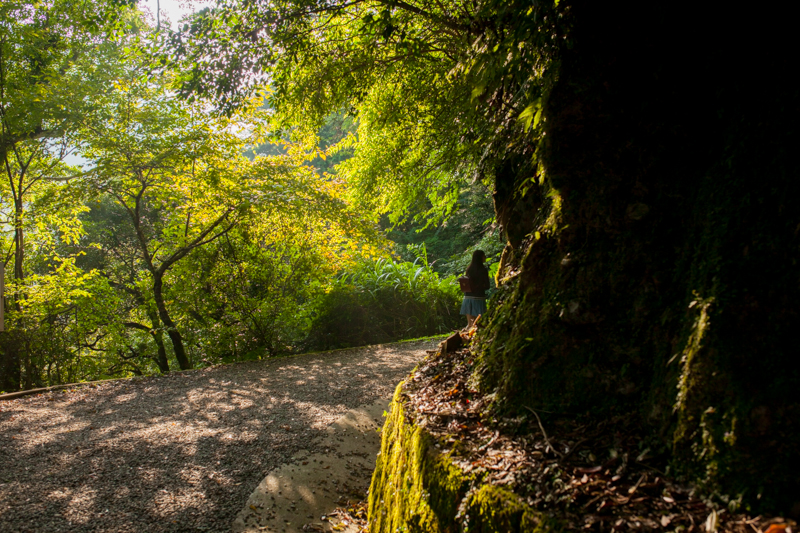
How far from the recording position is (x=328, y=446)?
13.4ft

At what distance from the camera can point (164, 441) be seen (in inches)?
163

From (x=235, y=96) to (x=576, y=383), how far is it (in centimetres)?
421

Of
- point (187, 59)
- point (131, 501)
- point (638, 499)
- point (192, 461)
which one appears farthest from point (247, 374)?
point (638, 499)

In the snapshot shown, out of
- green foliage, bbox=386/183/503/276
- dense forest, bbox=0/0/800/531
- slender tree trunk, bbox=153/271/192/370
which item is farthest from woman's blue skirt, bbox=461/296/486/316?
green foliage, bbox=386/183/503/276

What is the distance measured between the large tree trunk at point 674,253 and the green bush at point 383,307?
22.9 ft

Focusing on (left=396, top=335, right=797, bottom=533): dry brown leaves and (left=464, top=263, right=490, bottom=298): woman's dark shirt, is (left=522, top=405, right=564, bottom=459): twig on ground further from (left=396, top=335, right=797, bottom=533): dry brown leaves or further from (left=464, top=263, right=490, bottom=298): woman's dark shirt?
(left=464, top=263, right=490, bottom=298): woman's dark shirt

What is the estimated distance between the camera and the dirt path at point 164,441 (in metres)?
2.99

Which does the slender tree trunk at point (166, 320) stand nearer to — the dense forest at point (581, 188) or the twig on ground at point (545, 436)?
the dense forest at point (581, 188)

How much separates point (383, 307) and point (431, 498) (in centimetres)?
812

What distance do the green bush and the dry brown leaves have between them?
23.2ft

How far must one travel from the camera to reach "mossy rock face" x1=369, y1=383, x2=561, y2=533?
4.99 ft

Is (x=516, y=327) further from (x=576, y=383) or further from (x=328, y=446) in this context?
(x=328, y=446)

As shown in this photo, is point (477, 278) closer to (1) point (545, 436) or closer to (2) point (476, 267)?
(2) point (476, 267)

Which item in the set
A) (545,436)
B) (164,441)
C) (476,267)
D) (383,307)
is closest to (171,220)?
(383,307)
